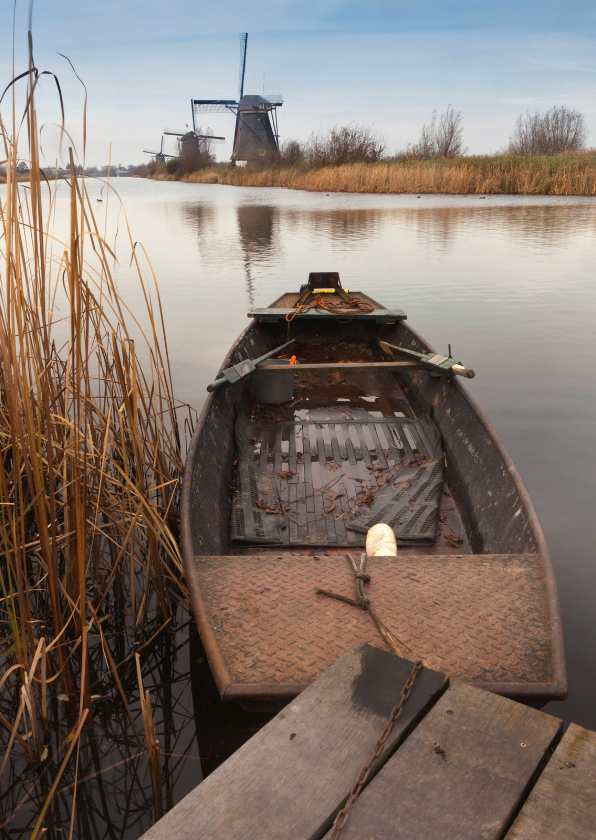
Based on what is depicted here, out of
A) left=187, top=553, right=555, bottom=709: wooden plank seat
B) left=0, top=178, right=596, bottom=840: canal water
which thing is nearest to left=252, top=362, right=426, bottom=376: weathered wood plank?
left=0, top=178, right=596, bottom=840: canal water

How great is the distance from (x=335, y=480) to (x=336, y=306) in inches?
115

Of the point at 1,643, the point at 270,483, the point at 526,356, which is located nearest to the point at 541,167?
the point at 526,356

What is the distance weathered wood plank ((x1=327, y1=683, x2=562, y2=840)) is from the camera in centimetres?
106

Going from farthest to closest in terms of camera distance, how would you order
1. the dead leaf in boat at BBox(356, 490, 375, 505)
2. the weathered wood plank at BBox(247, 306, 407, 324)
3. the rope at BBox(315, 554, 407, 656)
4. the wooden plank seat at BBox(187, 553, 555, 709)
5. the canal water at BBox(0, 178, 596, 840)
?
1. the weathered wood plank at BBox(247, 306, 407, 324)
2. the dead leaf in boat at BBox(356, 490, 375, 505)
3. the canal water at BBox(0, 178, 596, 840)
4. the rope at BBox(315, 554, 407, 656)
5. the wooden plank seat at BBox(187, 553, 555, 709)

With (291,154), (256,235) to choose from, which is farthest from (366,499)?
(291,154)

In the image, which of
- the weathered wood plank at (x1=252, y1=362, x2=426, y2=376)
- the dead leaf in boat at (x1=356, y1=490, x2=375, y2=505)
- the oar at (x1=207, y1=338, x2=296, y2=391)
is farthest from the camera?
the weathered wood plank at (x1=252, y1=362, x2=426, y2=376)

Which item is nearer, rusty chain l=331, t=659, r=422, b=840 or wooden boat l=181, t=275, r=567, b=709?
rusty chain l=331, t=659, r=422, b=840

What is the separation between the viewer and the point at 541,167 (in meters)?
22.3

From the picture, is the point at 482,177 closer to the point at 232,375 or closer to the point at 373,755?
the point at 232,375

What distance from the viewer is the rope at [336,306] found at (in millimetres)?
5586

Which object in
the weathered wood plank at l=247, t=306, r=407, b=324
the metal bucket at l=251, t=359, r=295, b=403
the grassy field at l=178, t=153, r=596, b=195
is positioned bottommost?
the metal bucket at l=251, t=359, r=295, b=403

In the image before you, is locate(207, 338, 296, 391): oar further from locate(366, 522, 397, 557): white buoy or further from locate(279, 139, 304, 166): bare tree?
locate(279, 139, 304, 166): bare tree

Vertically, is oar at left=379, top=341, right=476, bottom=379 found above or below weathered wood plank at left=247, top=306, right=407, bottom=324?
below

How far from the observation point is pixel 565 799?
111 cm
